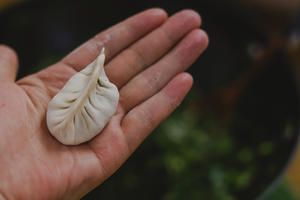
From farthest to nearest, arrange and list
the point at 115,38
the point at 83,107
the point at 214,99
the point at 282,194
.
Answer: the point at 214,99 → the point at 282,194 → the point at 115,38 → the point at 83,107

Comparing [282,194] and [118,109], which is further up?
[118,109]

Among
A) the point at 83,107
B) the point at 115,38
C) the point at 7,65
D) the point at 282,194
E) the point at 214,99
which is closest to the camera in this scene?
the point at 83,107

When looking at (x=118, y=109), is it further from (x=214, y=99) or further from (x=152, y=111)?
(x=214, y=99)

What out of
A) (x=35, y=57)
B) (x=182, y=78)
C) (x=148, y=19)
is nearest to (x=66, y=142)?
(x=182, y=78)

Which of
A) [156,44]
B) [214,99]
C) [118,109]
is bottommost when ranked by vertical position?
[214,99]

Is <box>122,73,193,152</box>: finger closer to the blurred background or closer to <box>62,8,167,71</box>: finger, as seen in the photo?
<box>62,8,167,71</box>: finger

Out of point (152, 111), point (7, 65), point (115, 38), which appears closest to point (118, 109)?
point (152, 111)

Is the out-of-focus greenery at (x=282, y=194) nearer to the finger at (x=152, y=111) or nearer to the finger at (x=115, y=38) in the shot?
the finger at (x=152, y=111)

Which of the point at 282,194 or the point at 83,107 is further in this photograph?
the point at 282,194
